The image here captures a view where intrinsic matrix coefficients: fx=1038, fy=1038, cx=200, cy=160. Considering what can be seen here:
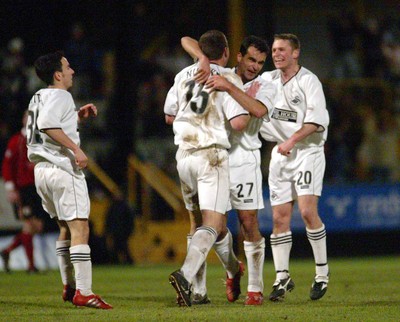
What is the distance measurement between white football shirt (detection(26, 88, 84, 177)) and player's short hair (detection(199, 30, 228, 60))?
1246 millimetres

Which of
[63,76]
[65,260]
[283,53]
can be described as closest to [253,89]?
[283,53]

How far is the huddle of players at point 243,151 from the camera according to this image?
850 cm

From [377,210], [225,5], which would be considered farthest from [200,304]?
[225,5]

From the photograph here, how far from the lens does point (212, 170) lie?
854 centimetres

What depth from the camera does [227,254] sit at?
9242mm

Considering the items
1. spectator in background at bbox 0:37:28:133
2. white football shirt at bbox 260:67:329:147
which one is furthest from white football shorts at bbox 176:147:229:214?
spectator in background at bbox 0:37:28:133

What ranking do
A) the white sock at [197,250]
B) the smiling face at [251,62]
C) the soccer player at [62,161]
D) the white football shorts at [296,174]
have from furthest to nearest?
1. the white football shorts at [296,174]
2. the smiling face at [251,62]
3. the soccer player at [62,161]
4. the white sock at [197,250]

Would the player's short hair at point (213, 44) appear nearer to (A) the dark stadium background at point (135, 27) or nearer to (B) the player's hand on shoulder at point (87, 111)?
(B) the player's hand on shoulder at point (87, 111)

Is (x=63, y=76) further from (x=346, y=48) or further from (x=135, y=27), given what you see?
(x=135, y=27)

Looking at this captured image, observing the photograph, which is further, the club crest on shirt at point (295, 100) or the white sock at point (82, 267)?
the club crest on shirt at point (295, 100)

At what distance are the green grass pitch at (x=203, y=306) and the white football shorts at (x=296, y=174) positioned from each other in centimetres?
100

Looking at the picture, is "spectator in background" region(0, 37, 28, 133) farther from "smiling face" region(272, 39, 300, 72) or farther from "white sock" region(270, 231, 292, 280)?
"white sock" region(270, 231, 292, 280)

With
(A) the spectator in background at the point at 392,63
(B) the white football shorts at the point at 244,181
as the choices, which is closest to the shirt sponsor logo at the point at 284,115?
(B) the white football shorts at the point at 244,181

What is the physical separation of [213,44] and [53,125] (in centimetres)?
150
